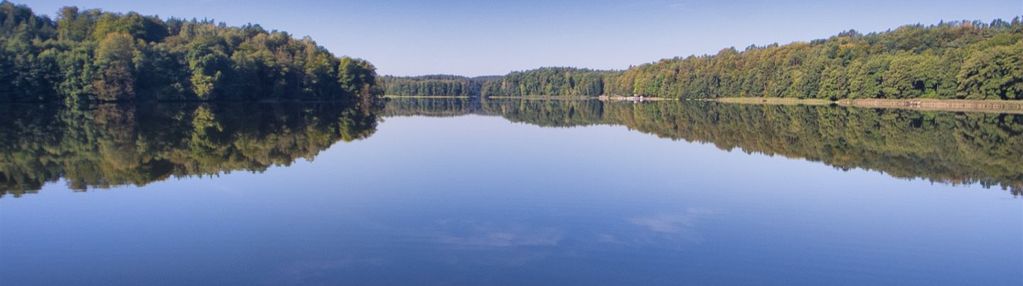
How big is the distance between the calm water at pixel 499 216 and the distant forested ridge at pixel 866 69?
44151 mm

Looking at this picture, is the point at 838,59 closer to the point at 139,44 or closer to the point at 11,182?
the point at 139,44

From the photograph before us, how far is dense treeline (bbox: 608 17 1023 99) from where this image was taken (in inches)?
2231

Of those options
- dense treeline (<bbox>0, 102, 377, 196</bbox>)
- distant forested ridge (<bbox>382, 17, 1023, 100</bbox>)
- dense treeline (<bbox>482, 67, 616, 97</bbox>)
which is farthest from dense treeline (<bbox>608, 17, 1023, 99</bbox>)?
dense treeline (<bbox>0, 102, 377, 196</bbox>)

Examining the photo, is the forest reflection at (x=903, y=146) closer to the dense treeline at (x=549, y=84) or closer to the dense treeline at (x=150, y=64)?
the dense treeline at (x=150, y=64)

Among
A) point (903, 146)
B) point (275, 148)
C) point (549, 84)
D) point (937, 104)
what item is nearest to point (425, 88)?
point (549, 84)

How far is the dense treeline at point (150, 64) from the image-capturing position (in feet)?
189

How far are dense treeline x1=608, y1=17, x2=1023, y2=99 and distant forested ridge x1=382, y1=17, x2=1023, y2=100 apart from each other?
0.08 meters

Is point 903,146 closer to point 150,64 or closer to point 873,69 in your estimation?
point 873,69

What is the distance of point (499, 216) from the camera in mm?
10758

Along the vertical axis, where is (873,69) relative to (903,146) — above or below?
above

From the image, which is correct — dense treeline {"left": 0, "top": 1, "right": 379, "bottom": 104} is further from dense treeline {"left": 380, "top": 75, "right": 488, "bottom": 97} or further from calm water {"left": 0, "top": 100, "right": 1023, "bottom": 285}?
dense treeline {"left": 380, "top": 75, "right": 488, "bottom": 97}

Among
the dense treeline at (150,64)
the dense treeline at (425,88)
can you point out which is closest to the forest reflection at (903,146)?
the dense treeline at (150,64)

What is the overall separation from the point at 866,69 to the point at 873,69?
2.87ft

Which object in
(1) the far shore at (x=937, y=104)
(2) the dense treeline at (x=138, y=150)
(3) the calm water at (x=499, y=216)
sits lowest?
(3) the calm water at (x=499, y=216)
